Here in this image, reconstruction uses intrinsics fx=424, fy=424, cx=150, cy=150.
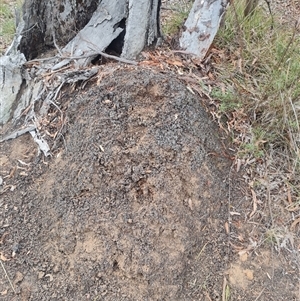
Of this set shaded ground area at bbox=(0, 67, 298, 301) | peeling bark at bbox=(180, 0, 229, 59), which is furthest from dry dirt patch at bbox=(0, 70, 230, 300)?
peeling bark at bbox=(180, 0, 229, 59)

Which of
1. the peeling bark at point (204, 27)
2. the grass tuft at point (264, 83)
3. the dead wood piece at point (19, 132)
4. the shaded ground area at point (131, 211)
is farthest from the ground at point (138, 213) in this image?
the peeling bark at point (204, 27)

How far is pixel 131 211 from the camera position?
1.92m

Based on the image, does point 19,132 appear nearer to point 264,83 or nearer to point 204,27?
point 204,27

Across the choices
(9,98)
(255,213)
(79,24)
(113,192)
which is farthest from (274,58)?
(9,98)

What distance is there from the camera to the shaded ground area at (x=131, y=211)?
1863mm

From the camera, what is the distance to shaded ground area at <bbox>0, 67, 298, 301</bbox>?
1.86 m

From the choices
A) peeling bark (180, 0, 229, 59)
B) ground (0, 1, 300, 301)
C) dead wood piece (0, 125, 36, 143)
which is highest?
peeling bark (180, 0, 229, 59)

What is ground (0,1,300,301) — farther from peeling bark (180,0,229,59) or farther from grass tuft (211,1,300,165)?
peeling bark (180,0,229,59)

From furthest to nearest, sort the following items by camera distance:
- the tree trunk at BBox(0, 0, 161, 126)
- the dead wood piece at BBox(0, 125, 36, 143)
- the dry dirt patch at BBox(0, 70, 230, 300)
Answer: the tree trunk at BBox(0, 0, 161, 126), the dead wood piece at BBox(0, 125, 36, 143), the dry dirt patch at BBox(0, 70, 230, 300)

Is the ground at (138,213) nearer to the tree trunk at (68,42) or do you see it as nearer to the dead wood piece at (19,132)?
the dead wood piece at (19,132)

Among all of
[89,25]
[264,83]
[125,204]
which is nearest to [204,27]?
[264,83]

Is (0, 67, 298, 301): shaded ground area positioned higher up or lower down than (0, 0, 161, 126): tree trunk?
lower down

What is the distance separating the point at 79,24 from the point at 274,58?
1.23m

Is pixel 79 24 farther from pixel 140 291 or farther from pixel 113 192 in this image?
pixel 140 291
